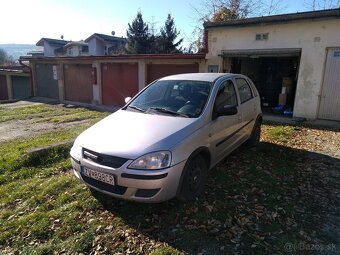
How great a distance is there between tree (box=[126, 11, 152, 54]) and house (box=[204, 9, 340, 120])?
26797 millimetres

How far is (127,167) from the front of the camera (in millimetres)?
3162

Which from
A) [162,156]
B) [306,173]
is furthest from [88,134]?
[306,173]

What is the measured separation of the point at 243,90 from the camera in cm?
554

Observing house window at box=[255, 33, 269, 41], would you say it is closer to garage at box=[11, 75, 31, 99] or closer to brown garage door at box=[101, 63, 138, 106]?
brown garage door at box=[101, 63, 138, 106]

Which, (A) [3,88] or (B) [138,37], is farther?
(B) [138,37]

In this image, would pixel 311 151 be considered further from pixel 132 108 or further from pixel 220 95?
pixel 132 108

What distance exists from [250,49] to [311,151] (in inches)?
223

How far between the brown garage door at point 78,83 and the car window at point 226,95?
42.4ft

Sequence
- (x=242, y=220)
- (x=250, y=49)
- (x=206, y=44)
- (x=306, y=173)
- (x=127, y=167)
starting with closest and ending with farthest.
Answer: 1. (x=127, y=167)
2. (x=242, y=220)
3. (x=306, y=173)
4. (x=250, y=49)
5. (x=206, y=44)

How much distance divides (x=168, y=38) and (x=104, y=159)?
1429 inches

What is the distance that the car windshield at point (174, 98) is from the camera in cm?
416

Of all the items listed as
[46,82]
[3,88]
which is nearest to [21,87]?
[3,88]

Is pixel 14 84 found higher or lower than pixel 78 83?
lower

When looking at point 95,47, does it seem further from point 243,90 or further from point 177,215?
point 177,215
